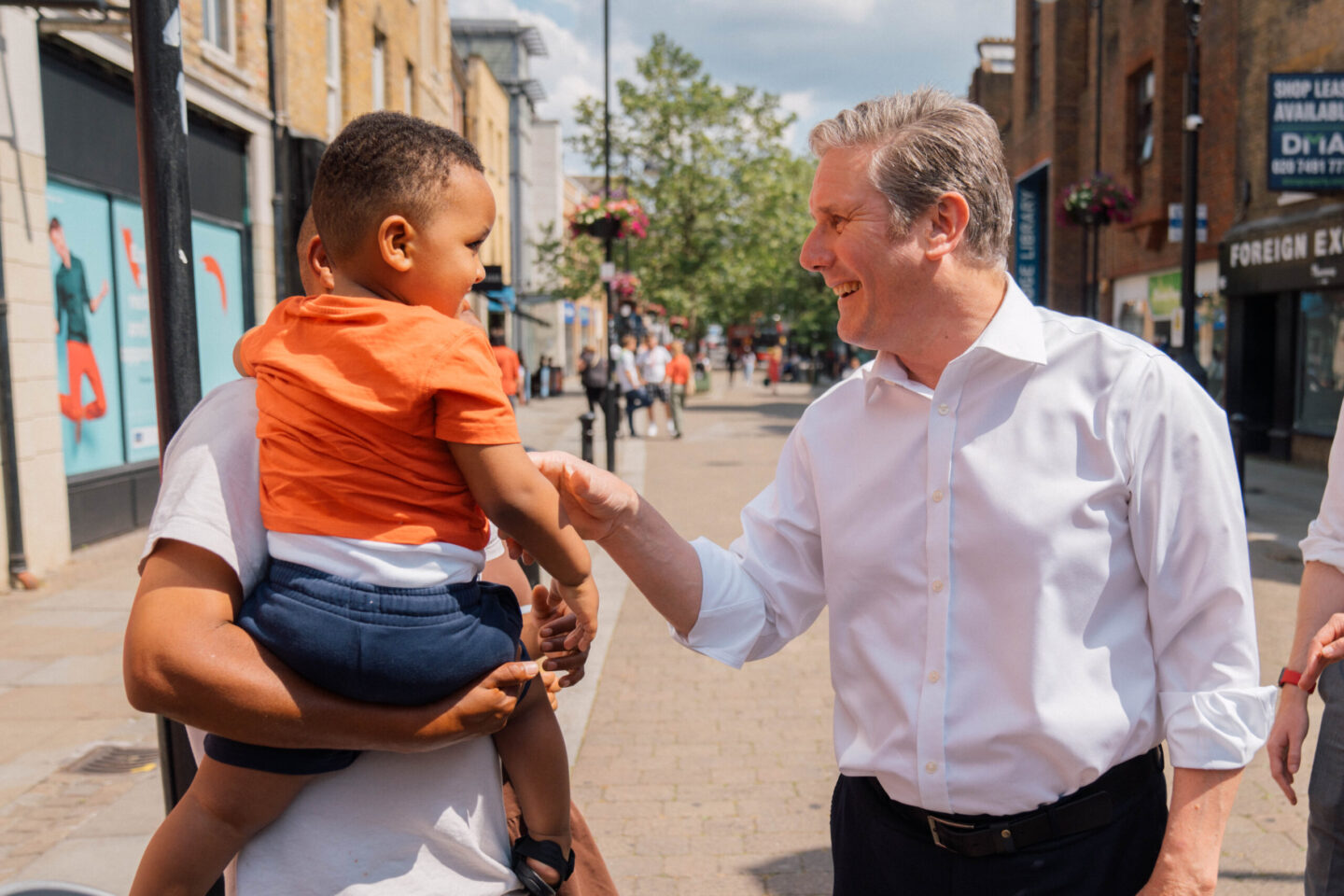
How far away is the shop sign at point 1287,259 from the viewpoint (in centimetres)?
1459

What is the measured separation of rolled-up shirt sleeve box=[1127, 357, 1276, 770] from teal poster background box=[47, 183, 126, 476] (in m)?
9.11

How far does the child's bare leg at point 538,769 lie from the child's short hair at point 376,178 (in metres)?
0.73

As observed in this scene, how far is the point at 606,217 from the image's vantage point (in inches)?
742

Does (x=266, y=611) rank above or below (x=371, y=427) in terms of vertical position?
below

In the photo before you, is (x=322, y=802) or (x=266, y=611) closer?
(x=266, y=611)

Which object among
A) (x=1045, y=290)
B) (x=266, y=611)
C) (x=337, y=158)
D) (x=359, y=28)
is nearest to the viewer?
(x=266, y=611)

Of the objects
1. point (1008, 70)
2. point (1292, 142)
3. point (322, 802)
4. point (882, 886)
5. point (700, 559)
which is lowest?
point (882, 886)

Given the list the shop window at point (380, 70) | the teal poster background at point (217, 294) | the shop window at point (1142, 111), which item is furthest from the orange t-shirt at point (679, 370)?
the teal poster background at point (217, 294)

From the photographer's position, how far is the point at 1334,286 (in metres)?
14.9

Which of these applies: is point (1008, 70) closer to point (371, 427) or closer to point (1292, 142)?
point (1292, 142)

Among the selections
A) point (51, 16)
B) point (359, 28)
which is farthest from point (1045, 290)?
point (51, 16)

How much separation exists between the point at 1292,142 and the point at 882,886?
14.8 m

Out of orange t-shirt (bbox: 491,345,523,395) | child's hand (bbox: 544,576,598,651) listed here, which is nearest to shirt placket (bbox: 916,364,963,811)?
child's hand (bbox: 544,576,598,651)

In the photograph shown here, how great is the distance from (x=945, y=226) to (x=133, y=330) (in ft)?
34.2
